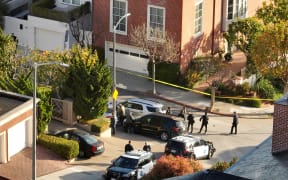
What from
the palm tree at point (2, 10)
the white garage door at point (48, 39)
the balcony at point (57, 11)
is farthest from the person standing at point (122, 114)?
the palm tree at point (2, 10)

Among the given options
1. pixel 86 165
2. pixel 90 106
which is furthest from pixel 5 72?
pixel 86 165

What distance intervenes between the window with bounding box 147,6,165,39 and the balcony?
5.69 metres

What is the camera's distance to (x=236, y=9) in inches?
2334

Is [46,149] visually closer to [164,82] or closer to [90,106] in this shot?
[90,106]

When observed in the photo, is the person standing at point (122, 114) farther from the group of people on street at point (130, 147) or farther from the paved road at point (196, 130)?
the group of people on street at point (130, 147)

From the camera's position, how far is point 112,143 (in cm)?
4312

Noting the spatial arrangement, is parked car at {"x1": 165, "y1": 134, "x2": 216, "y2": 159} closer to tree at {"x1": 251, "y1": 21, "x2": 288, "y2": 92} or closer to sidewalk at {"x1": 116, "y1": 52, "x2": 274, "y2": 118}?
sidewalk at {"x1": 116, "y1": 52, "x2": 274, "y2": 118}

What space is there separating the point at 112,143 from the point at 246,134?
8.11m

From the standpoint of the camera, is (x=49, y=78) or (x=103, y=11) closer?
(x=49, y=78)

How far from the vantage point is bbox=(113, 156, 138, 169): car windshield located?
3734cm

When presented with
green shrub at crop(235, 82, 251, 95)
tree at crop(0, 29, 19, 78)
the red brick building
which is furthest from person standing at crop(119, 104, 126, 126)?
green shrub at crop(235, 82, 251, 95)

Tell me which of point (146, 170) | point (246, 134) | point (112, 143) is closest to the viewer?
point (146, 170)

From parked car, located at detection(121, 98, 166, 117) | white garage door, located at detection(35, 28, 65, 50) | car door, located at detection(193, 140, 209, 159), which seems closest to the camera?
car door, located at detection(193, 140, 209, 159)

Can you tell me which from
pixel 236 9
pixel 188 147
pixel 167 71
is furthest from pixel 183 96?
pixel 188 147
